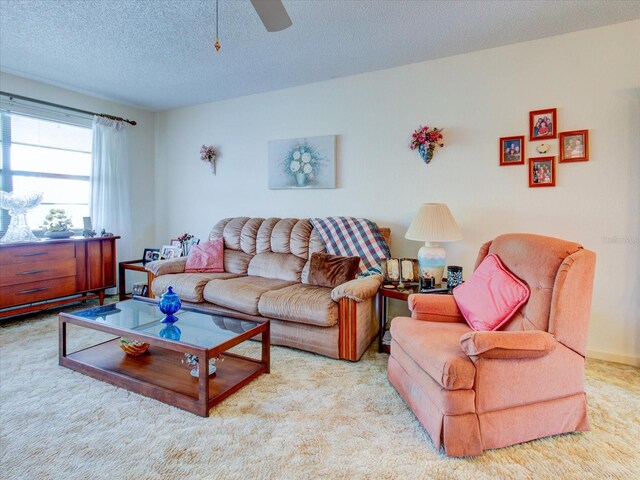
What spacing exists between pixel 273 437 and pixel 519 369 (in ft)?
4.01

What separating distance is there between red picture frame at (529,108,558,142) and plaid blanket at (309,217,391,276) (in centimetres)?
151

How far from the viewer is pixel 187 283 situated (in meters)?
3.20

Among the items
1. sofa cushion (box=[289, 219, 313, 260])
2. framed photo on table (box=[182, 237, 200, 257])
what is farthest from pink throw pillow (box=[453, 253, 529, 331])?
framed photo on table (box=[182, 237, 200, 257])

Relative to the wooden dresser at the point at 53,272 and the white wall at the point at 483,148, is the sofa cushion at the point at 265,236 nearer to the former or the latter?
the white wall at the point at 483,148

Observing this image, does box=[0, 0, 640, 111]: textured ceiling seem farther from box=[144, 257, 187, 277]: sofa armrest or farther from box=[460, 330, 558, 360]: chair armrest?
box=[460, 330, 558, 360]: chair armrest

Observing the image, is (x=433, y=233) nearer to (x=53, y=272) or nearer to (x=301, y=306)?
(x=301, y=306)

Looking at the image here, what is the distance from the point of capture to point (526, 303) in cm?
184

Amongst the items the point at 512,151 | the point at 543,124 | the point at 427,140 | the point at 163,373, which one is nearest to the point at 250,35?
the point at 427,140

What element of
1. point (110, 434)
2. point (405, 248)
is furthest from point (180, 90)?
point (110, 434)

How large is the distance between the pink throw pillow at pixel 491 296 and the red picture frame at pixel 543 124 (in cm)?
133

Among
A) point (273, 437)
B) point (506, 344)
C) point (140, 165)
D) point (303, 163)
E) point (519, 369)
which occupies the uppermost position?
point (140, 165)

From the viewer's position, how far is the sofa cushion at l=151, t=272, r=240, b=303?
3.14 metres

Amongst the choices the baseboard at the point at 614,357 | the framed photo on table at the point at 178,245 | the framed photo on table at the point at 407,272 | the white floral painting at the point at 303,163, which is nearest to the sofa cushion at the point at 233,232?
the white floral painting at the point at 303,163

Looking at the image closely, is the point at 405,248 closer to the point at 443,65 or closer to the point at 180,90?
the point at 443,65
